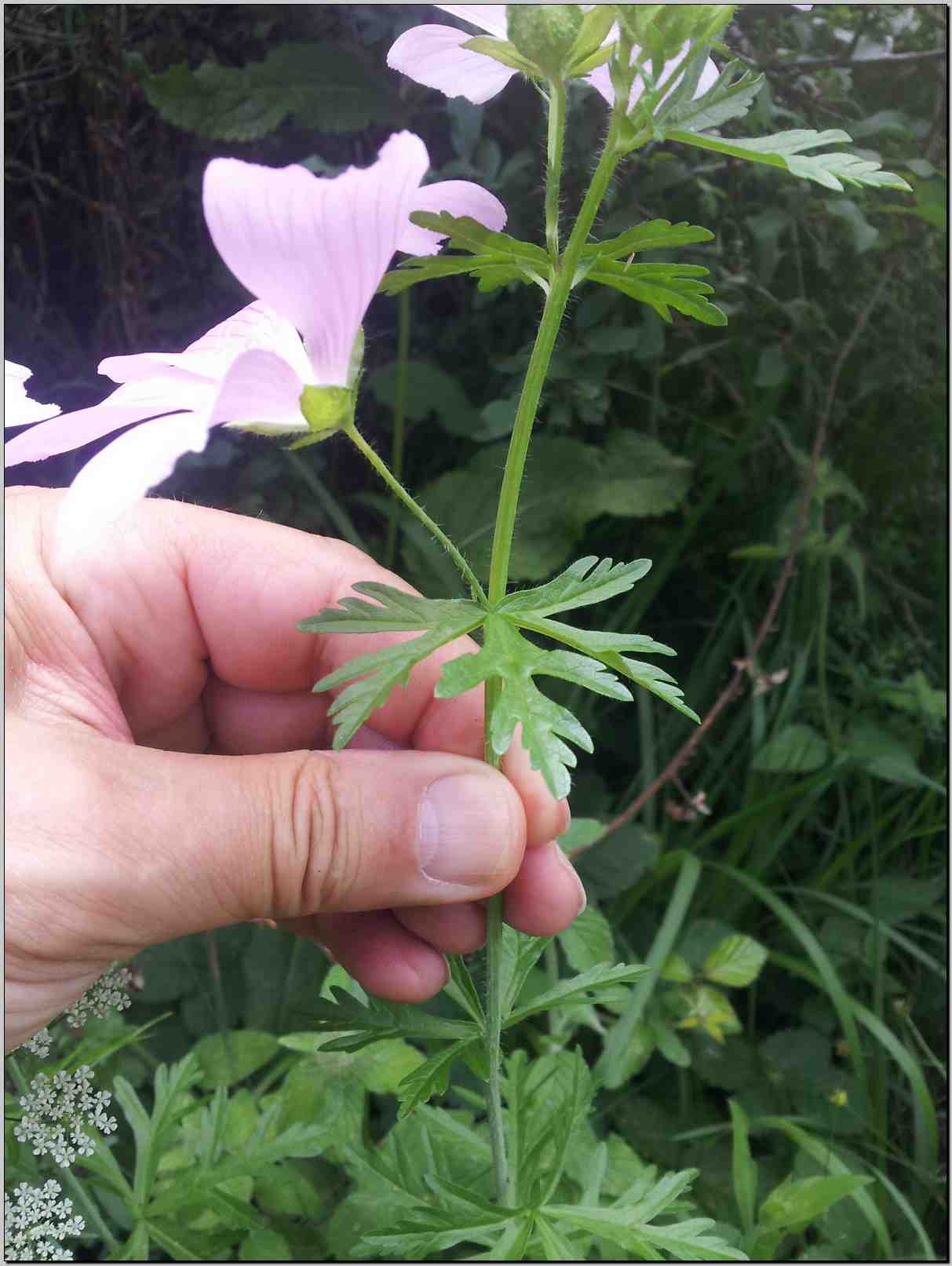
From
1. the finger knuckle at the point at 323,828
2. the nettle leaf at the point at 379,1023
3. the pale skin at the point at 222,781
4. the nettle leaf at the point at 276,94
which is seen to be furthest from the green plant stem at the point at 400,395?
the nettle leaf at the point at 379,1023

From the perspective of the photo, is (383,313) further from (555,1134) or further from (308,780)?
(555,1134)

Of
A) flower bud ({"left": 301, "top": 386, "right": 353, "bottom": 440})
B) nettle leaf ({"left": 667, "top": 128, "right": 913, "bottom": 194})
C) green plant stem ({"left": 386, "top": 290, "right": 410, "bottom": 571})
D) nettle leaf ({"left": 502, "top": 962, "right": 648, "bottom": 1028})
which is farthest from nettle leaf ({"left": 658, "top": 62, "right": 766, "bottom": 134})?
green plant stem ({"left": 386, "top": 290, "right": 410, "bottom": 571})

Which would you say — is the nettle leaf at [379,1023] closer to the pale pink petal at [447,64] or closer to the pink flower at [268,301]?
the pink flower at [268,301]

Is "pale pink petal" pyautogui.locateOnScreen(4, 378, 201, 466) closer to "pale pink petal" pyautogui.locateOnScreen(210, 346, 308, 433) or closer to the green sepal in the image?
"pale pink petal" pyautogui.locateOnScreen(210, 346, 308, 433)

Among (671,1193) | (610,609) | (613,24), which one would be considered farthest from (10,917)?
(610,609)

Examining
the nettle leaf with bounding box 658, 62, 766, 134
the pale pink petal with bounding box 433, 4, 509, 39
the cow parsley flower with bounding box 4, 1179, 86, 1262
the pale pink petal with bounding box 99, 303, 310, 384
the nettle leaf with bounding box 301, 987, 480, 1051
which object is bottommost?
the cow parsley flower with bounding box 4, 1179, 86, 1262

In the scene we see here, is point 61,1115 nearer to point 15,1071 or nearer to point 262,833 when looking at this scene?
point 15,1071
